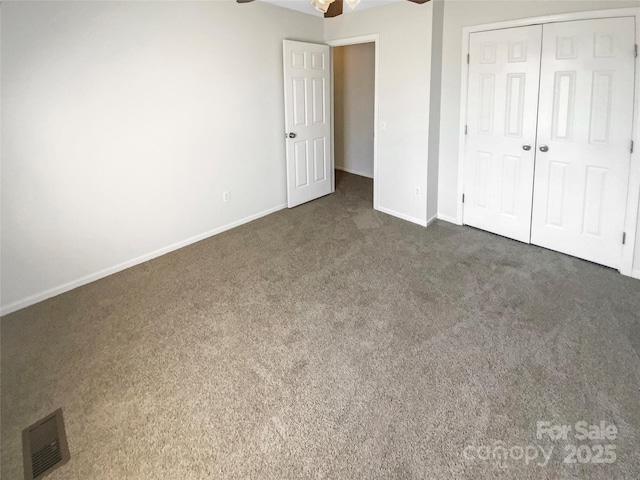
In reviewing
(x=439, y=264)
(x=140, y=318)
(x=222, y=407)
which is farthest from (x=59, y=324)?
(x=439, y=264)

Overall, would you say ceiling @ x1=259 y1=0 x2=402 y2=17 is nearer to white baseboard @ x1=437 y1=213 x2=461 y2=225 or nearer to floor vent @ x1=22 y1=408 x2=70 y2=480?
white baseboard @ x1=437 y1=213 x2=461 y2=225

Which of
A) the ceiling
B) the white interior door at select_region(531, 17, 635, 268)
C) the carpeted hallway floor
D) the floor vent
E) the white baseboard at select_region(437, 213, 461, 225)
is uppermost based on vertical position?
the ceiling

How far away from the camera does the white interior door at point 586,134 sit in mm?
3223

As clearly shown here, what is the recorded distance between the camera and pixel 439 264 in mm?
3699

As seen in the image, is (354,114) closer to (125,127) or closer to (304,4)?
(304,4)

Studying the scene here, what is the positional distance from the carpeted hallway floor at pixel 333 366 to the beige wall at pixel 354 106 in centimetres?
336

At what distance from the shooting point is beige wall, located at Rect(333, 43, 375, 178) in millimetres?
6557

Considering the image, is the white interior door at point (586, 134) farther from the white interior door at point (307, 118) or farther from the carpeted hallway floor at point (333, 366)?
the white interior door at point (307, 118)

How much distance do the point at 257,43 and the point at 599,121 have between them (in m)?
3.28

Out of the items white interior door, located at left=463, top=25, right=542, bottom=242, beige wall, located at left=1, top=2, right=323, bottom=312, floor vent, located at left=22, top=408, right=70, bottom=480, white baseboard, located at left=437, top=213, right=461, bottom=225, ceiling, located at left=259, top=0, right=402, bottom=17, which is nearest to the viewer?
floor vent, located at left=22, top=408, right=70, bottom=480

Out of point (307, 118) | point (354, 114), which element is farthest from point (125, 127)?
point (354, 114)

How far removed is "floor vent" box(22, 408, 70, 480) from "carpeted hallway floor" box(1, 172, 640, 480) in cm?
4

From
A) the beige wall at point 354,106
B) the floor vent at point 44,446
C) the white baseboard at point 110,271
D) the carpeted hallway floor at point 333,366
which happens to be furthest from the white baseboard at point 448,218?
the floor vent at point 44,446

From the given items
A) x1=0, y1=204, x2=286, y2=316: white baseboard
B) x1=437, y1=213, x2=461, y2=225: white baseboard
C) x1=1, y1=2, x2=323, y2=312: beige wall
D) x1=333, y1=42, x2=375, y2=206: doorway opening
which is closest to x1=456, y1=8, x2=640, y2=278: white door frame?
x1=437, y1=213, x2=461, y2=225: white baseboard
